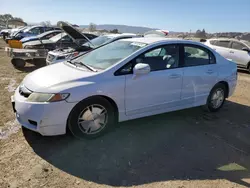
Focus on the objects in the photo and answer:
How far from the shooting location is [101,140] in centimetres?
400

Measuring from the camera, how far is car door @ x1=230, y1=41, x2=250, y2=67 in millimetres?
12390

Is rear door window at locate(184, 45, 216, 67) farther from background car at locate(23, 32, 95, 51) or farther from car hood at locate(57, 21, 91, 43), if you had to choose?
background car at locate(23, 32, 95, 51)

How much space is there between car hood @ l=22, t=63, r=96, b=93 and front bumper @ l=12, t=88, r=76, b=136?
8.9 inches

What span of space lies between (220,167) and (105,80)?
2043 mm

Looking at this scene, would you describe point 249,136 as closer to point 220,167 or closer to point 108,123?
point 220,167

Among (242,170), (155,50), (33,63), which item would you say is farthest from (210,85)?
(33,63)

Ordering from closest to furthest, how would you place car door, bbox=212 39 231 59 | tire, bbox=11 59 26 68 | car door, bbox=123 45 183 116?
car door, bbox=123 45 183 116 < tire, bbox=11 59 26 68 < car door, bbox=212 39 231 59

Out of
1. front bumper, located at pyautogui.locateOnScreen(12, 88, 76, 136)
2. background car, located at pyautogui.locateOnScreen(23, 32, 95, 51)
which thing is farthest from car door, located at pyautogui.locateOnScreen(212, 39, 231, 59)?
front bumper, located at pyautogui.locateOnScreen(12, 88, 76, 136)

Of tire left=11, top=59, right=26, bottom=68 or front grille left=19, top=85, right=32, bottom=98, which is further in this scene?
tire left=11, top=59, right=26, bottom=68

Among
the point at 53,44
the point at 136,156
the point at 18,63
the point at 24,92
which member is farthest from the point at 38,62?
the point at 136,156

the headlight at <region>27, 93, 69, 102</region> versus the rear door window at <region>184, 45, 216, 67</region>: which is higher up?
the rear door window at <region>184, 45, 216, 67</region>

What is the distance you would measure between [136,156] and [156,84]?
136 cm

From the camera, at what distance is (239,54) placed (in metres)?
12.6

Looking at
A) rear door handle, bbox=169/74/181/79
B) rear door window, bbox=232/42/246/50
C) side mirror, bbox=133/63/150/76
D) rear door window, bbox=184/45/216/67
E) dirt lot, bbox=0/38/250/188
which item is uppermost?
rear door window, bbox=232/42/246/50
